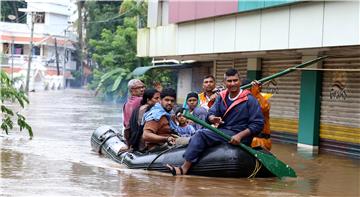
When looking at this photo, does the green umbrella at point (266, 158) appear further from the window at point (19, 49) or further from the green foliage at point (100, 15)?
the window at point (19, 49)

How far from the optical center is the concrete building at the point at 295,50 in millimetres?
12727

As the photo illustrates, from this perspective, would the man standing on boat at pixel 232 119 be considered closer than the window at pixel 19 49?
Yes

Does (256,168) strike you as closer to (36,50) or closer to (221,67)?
(221,67)

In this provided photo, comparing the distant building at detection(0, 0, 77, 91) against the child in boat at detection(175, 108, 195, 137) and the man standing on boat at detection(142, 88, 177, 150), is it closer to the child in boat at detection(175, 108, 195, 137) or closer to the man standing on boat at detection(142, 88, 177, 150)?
the child in boat at detection(175, 108, 195, 137)

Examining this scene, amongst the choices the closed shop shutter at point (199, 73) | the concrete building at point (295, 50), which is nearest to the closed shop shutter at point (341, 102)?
the concrete building at point (295, 50)

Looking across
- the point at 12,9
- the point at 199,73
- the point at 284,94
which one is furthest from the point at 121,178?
the point at 12,9

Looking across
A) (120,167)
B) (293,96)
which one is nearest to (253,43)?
(293,96)

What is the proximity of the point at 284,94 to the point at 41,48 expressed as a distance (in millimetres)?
44895

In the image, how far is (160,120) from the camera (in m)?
9.97

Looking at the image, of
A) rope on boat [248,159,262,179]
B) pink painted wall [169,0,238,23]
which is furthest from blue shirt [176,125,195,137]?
pink painted wall [169,0,238,23]

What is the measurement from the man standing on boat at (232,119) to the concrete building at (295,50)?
3490mm

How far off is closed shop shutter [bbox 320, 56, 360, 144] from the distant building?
117ft

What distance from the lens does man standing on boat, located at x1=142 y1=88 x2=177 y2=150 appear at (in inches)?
390

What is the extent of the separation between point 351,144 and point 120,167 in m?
5.66
